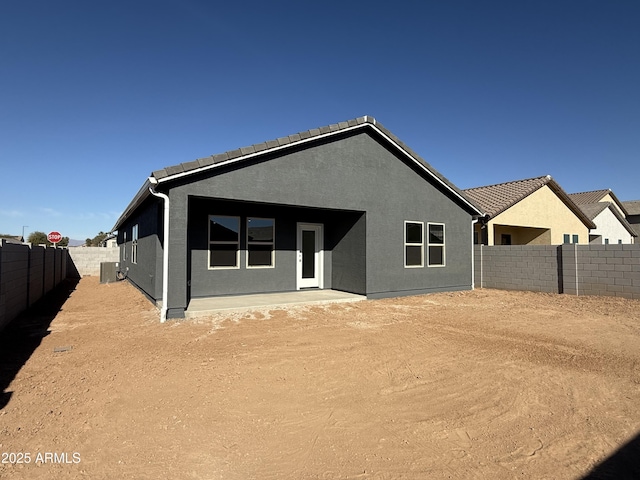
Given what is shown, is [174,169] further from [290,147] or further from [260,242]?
[260,242]

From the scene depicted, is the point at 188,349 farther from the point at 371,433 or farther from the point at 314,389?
the point at 371,433

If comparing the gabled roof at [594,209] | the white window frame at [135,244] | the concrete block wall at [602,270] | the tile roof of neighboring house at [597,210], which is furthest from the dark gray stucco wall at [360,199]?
the tile roof of neighboring house at [597,210]

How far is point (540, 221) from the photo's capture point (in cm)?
1686

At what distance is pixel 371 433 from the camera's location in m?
2.93

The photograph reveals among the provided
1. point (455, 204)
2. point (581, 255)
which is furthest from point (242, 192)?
point (581, 255)

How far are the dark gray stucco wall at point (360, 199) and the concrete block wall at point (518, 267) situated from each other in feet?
2.72

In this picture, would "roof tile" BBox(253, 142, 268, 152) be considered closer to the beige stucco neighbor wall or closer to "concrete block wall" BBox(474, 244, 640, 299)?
"concrete block wall" BBox(474, 244, 640, 299)

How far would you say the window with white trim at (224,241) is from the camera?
956 centimetres

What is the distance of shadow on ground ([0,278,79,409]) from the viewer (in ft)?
13.7

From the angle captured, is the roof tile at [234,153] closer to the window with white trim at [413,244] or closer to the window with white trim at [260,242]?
the window with white trim at [260,242]

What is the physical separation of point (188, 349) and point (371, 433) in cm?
346

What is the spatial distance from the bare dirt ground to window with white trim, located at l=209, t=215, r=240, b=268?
310 centimetres

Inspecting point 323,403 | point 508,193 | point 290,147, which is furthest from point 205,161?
point 508,193

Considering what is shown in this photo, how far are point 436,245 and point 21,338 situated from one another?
36.7ft
